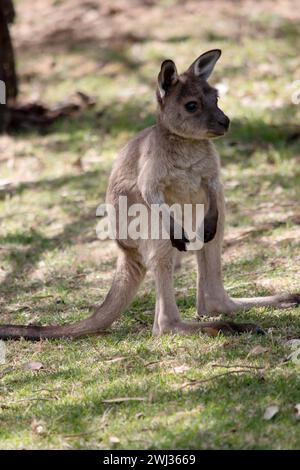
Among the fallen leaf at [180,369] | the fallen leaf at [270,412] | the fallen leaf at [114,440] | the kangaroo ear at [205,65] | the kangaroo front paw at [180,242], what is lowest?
the fallen leaf at [114,440]

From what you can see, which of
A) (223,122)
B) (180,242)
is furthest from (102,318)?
(223,122)

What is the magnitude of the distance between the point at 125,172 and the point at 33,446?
1.78m

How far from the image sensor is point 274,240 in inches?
245

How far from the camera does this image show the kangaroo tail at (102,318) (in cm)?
479

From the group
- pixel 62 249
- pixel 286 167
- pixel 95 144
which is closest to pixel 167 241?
pixel 62 249

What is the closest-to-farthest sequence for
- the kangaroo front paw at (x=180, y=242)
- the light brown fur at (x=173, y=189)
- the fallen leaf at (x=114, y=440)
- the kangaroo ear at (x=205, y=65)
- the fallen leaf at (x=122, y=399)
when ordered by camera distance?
the fallen leaf at (x=114, y=440), the fallen leaf at (x=122, y=399), the kangaroo front paw at (x=180, y=242), the light brown fur at (x=173, y=189), the kangaroo ear at (x=205, y=65)

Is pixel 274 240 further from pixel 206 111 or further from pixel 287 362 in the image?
pixel 287 362

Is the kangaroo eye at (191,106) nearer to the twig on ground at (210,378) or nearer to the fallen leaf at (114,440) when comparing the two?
the twig on ground at (210,378)

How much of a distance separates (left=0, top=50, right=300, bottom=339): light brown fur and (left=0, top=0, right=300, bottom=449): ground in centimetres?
11

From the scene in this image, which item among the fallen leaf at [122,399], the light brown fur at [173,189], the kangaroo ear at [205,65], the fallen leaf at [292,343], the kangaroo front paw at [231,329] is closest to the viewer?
the fallen leaf at [122,399]

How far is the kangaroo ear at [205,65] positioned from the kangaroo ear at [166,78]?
0.13m

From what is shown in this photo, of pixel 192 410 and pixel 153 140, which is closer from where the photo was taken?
pixel 192 410

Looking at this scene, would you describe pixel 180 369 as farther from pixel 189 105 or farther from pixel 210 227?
pixel 189 105

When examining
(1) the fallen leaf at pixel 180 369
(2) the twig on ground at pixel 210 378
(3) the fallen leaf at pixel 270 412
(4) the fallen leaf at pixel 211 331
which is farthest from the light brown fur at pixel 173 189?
(3) the fallen leaf at pixel 270 412
